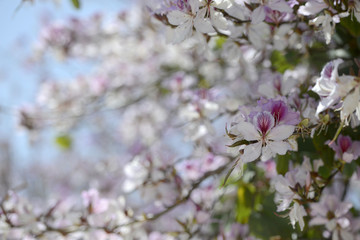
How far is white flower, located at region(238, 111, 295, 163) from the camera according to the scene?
20.2 inches

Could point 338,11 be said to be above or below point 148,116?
above

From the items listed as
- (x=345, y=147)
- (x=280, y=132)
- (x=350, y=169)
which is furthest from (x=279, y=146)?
(x=350, y=169)

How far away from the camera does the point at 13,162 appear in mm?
4793

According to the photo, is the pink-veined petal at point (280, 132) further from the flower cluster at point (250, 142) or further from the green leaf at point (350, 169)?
the green leaf at point (350, 169)

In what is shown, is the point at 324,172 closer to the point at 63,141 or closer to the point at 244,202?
the point at 244,202

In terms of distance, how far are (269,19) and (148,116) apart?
4.70 feet

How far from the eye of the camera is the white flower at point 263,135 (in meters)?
0.51

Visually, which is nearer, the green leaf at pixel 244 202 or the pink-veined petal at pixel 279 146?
the pink-veined petal at pixel 279 146

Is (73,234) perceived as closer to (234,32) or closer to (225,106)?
(225,106)

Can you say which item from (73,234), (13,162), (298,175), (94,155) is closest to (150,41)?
(73,234)

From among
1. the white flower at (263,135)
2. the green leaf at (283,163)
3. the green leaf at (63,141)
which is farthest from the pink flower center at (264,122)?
the green leaf at (63,141)

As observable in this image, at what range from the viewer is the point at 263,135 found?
1.73 feet

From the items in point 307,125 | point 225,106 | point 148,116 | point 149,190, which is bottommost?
point 148,116

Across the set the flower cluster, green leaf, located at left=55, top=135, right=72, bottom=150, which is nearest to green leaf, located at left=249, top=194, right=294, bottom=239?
the flower cluster
